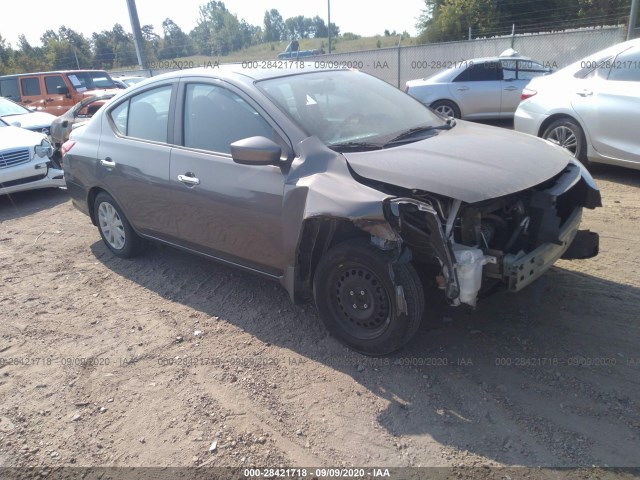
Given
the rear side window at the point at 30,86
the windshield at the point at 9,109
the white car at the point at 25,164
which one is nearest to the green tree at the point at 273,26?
the rear side window at the point at 30,86

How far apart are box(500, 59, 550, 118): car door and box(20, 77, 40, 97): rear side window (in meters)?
12.2

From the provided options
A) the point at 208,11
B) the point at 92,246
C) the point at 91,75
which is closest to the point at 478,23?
the point at 91,75

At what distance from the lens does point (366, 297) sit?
10.5 ft

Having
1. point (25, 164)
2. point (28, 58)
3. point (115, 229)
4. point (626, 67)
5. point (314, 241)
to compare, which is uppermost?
point (28, 58)

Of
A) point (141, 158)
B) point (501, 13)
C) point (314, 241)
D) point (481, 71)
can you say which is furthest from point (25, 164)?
point (501, 13)

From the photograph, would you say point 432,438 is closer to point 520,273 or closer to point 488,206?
point 520,273

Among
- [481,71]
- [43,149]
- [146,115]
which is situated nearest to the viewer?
[146,115]

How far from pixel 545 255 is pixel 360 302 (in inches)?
46.1

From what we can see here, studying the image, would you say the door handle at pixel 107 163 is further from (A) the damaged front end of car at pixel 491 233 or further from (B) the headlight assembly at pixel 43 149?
(B) the headlight assembly at pixel 43 149

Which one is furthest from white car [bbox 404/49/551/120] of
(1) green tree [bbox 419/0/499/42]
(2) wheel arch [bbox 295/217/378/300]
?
(1) green tree [bbox 419/0/499/42]

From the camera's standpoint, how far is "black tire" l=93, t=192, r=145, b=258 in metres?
4.99

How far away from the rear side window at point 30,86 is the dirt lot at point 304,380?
39.3 ft

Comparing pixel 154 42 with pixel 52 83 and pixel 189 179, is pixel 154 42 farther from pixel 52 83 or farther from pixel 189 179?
pixel 189 179

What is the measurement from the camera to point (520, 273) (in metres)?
2.93
